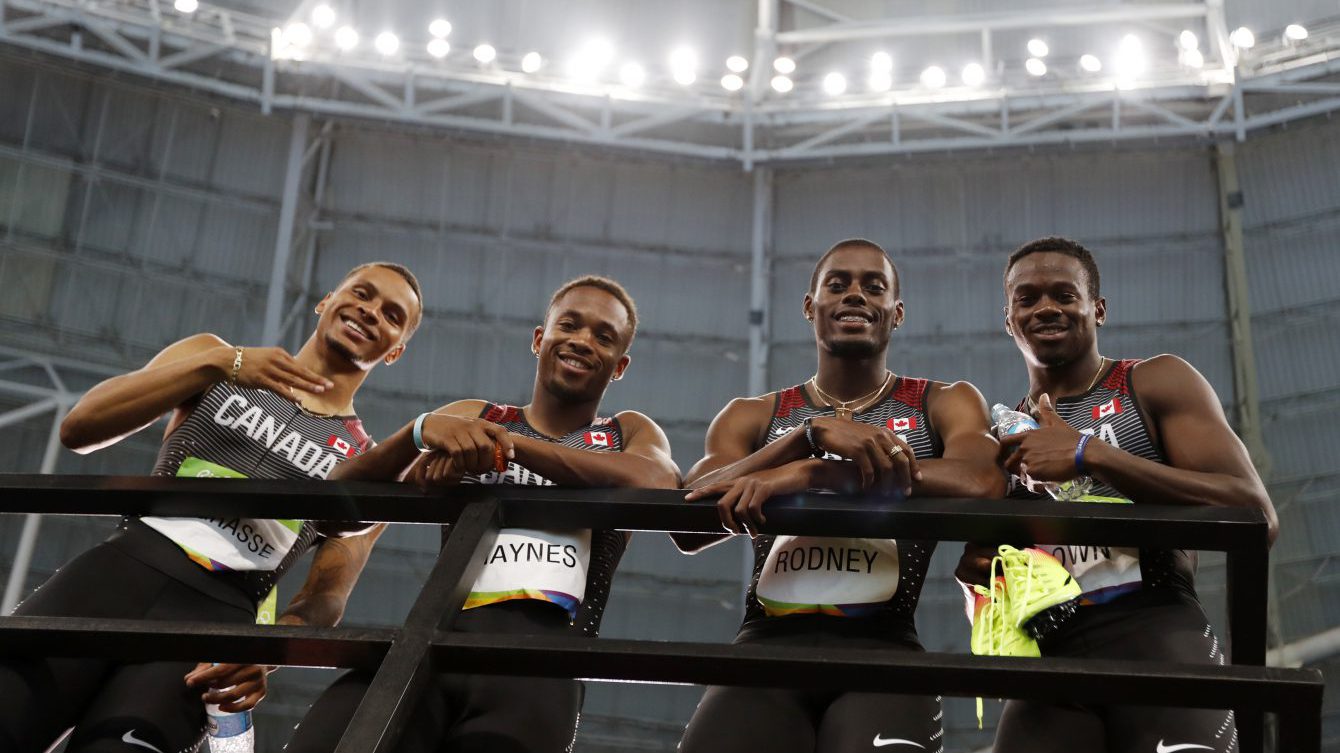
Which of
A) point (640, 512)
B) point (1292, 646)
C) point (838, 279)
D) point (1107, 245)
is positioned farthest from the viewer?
point (1107, 245)

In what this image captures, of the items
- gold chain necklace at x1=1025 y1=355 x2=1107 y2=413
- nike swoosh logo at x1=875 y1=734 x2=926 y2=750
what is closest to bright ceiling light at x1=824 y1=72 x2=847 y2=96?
gold chain necklace at x1=1025 y1=355 x2=1107 y2=413

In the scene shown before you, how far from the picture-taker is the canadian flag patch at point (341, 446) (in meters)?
3.47

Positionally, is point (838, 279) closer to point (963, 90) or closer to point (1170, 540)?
point (1170, 540)

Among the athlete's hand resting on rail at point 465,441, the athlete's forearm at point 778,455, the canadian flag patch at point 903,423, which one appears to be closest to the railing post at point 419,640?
the athlete's hand resting on rail at point 465,441

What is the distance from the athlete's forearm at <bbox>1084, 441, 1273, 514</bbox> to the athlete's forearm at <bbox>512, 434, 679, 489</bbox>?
0.91 metres

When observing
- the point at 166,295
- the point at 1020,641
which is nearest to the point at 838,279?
the point at 1020,641

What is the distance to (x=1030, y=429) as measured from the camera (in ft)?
7.94

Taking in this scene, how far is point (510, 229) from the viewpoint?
14953 mm

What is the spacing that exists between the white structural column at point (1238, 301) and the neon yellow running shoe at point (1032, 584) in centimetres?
1233

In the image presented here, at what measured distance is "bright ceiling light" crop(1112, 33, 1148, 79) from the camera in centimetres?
1375

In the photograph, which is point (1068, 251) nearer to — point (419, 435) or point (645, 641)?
point (419, 435)

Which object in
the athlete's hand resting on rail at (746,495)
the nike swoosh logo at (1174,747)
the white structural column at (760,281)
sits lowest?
the nike swoosh logo at (1174,747)

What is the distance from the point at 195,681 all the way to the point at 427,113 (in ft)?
38.1

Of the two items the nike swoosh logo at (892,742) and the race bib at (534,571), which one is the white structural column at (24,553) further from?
the nike swoosh logo at (892,742)
